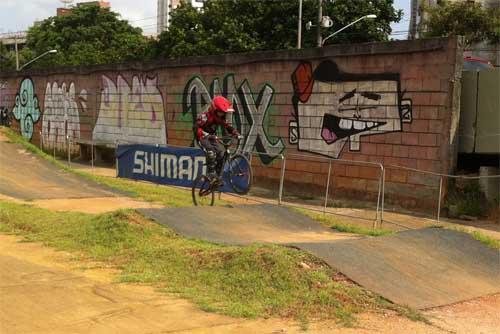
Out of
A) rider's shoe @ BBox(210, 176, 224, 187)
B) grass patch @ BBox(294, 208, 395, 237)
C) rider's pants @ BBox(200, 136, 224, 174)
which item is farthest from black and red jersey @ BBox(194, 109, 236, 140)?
grass patch @ BBox(294, 208, 395, 237)

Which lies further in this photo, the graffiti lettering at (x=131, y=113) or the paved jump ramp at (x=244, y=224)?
the graffiti lettering at (x=131, y=113)

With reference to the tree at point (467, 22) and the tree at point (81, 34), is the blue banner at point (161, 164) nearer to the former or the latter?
the tree at point (467, 22)

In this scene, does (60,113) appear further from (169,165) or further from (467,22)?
(467,22)

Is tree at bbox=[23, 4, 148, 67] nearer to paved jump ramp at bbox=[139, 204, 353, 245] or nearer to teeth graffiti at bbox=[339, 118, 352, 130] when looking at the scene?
teeth graffiti at bbox=[339, 118, 352, 130]

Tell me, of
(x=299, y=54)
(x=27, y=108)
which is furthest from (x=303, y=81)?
(x=27, y=108)

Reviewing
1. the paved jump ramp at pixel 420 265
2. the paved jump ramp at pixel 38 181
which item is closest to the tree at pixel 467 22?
the paved jump ramp at pixel 38 181

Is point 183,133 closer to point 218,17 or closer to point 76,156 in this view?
point 76,156

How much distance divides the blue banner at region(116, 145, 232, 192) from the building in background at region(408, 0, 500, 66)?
20161 millimetres

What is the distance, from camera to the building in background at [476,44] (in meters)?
35.9

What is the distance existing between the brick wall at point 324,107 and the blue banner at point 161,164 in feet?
6.97

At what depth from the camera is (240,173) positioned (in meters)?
11.1

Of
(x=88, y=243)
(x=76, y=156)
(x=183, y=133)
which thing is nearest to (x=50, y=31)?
(x=76, y=156)

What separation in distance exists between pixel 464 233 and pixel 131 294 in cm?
496

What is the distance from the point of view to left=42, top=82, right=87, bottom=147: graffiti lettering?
78.3 ft
